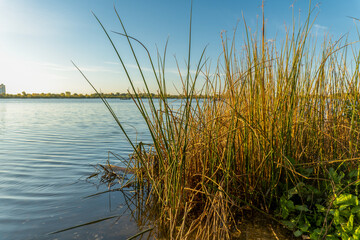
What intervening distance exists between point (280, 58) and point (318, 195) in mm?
1068

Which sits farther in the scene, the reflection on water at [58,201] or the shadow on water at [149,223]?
the reflection on water at [58,201]

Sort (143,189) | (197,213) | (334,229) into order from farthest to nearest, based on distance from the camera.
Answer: (143,189), (197,213), (334,229)

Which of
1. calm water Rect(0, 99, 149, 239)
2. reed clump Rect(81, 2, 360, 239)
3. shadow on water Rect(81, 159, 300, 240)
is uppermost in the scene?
reed clump Rect(81, 2, 360, 239)

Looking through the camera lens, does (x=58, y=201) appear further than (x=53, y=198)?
No

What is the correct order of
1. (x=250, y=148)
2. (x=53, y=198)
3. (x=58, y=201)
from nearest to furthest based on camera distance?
(x=250, y=148) < (x=58, y=201) < (x=53, y=198)

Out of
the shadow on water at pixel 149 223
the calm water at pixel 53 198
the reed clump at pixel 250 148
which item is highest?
the reed clump at pixel 250 148

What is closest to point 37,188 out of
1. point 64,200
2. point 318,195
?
point 64,200

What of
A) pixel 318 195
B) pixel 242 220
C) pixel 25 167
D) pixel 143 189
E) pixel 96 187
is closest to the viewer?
pixel 318 195

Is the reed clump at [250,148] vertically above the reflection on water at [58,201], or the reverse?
the reed clump at [250,148]

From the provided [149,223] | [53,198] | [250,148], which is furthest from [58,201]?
[250,148]

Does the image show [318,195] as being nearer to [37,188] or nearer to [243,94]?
[243,94]

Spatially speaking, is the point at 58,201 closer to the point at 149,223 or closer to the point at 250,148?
the point at 149,223

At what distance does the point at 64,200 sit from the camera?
2.80 m

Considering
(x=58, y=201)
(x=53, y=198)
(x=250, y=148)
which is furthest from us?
(x=53, y=198)
